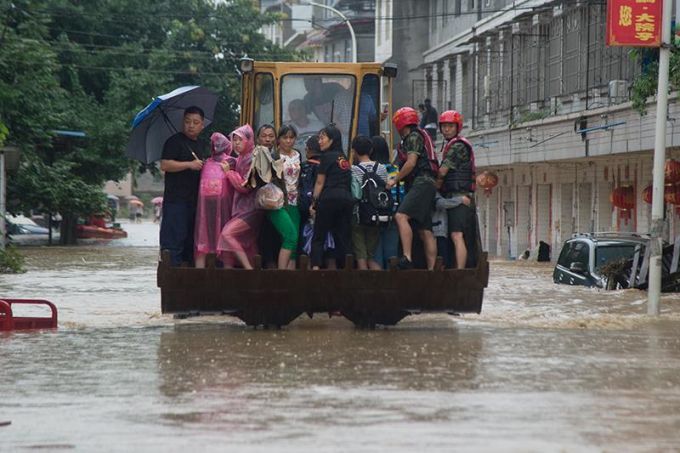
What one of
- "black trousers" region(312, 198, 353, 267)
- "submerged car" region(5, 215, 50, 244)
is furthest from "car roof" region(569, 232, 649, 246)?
"submerged car" region(5, 215, 50, 244)

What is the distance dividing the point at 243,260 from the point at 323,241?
834 millimetres

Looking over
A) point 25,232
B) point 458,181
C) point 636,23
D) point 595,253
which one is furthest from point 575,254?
point 25,232

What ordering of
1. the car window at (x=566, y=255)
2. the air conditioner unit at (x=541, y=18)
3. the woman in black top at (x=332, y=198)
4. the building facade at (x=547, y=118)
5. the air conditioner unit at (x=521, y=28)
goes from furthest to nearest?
the air conditioner unit at (x=521, y=28) → the air conditioner unit at (x=541, y=18) → the building facade at (x=547, y=118) → the car window at (x=566, y=255) → the woman in black top at (x=332, y=198)

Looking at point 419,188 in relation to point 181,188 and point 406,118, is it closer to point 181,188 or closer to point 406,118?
point 406,118

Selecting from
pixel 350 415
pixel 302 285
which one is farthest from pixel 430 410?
pixel 302 285

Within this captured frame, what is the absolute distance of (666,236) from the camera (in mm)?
36281

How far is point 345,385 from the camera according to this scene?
1173cm

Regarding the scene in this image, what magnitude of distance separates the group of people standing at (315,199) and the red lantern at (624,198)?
73.9 ft

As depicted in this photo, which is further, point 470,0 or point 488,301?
point 470,0

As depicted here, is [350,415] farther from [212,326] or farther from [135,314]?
[135,314]

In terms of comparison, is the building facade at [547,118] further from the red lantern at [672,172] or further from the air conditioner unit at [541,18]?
the red lantern at [672,172]

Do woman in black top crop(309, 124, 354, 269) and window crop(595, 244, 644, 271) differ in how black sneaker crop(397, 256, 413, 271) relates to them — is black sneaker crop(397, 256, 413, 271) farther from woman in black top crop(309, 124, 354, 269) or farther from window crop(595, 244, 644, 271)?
window crop(595, 244, 644, 271)

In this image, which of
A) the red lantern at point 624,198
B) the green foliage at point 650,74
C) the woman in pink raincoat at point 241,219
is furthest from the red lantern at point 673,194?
the woman in pink raincoat at point 241,219

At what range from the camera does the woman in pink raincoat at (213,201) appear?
54.7 feet
